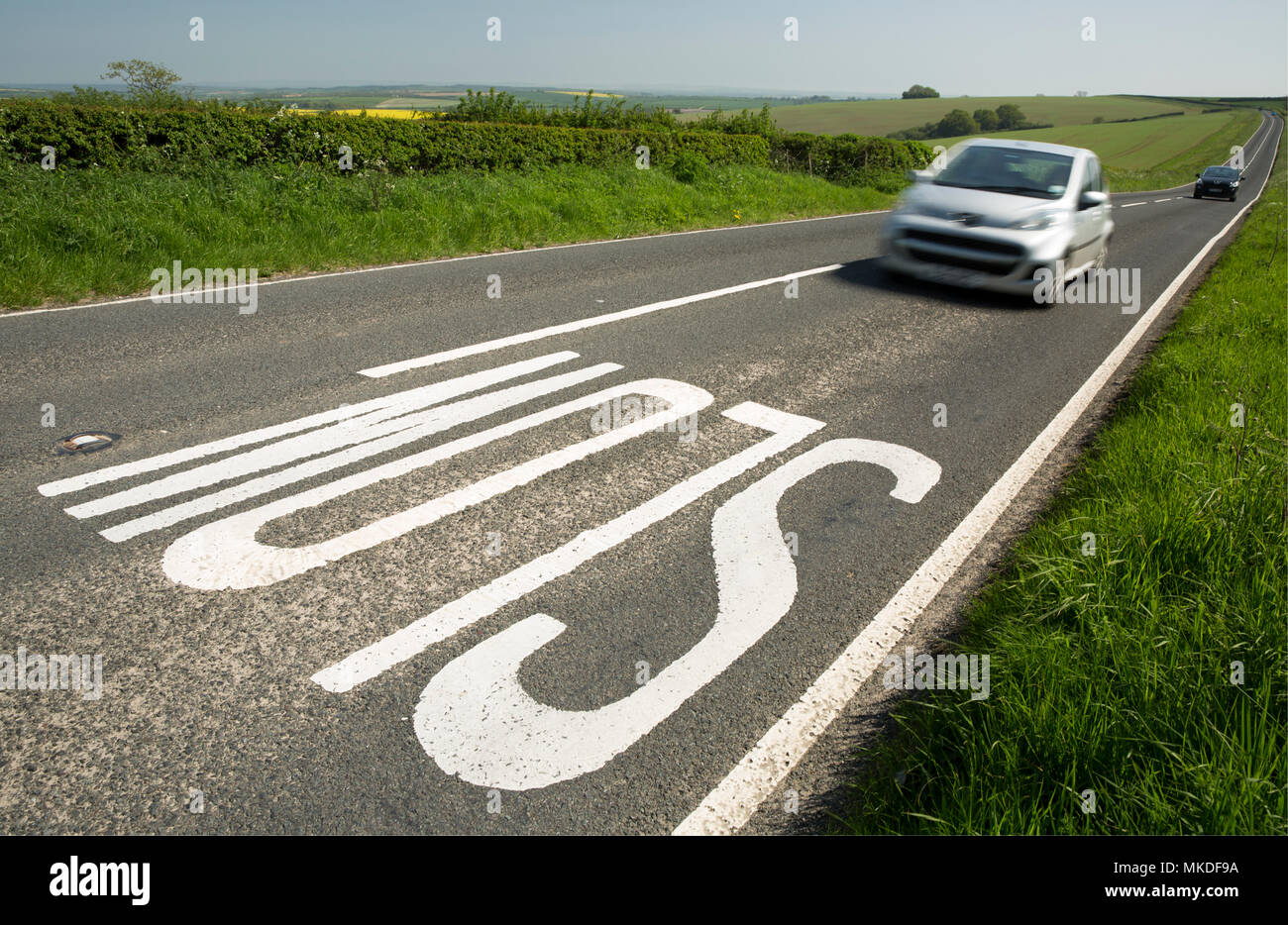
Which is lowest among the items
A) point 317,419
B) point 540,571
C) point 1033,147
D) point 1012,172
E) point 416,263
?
point 540,571

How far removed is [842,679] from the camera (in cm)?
311

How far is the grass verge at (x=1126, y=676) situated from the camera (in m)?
2.32

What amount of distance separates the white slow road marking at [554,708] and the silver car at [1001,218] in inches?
268

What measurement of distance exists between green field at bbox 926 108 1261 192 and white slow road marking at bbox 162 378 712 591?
4625 cm

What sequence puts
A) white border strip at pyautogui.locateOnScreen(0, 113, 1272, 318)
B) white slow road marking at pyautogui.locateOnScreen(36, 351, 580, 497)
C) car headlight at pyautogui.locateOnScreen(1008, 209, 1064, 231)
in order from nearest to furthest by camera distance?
white slow road marking at pyautogui.locateOnScreen(36, 351, 580, 497) → white border strip at pyautogui.locateOnScreen(0, 113, 1272, 318) → car headlight at pyautogui.locateOnScreen(1008, 209, 1064, 231)

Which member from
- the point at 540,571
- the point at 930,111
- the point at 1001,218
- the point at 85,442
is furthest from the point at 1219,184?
the point at 930,111

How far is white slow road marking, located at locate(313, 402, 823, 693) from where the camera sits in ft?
9.73

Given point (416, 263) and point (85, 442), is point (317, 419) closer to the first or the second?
point (85, 442)

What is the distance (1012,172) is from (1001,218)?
131 cm

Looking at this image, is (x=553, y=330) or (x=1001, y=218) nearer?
(x=553, y=330)

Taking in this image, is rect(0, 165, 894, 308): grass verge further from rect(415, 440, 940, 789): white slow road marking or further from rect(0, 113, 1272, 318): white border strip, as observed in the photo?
rect(415, 440, 940, 789): white slow road marking

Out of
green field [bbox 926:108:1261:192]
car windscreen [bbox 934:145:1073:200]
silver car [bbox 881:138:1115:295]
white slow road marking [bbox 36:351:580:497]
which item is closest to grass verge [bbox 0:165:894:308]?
white slow road marking [bbox 36:351:580:497]

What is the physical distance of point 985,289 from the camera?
31.6 ft

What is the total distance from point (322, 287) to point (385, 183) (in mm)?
4531
